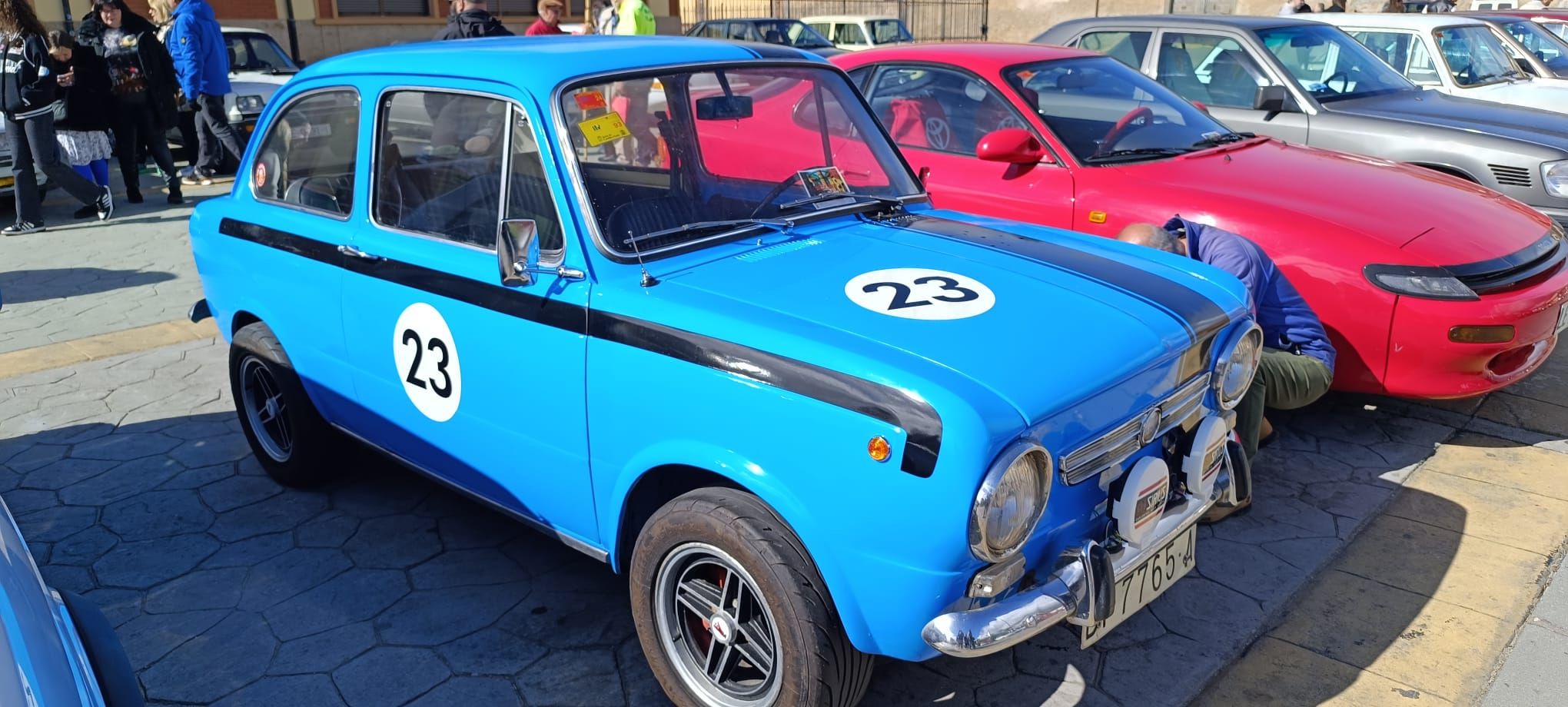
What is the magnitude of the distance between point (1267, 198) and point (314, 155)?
12.9 feet

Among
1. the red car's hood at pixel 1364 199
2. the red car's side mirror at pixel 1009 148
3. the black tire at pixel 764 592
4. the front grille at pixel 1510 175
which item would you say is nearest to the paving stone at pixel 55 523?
the black tire at pixel 764 592

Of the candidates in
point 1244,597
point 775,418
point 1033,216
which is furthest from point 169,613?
point 1033,216

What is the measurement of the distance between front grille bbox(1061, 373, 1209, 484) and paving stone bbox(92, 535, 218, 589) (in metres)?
3.10

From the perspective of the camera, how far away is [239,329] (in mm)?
4457

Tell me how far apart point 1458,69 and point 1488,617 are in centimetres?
709

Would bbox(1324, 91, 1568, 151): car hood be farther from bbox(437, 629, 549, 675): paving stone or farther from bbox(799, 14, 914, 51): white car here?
bbox(799, 14, 914, 51): white car

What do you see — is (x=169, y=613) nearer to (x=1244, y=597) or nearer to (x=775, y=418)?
(x=775, y=418)

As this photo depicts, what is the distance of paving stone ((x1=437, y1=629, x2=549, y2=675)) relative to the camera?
10.7 feet

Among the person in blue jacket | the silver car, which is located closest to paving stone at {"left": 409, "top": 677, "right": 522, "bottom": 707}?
the silver car

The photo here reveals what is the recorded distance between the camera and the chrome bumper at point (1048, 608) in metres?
2.41

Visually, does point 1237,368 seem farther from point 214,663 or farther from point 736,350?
point 214,663

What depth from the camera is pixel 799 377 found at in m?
2.51

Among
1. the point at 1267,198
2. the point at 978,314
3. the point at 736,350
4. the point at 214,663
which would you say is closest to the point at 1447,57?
the point at 1267,198

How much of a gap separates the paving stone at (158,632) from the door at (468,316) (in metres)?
0.79
